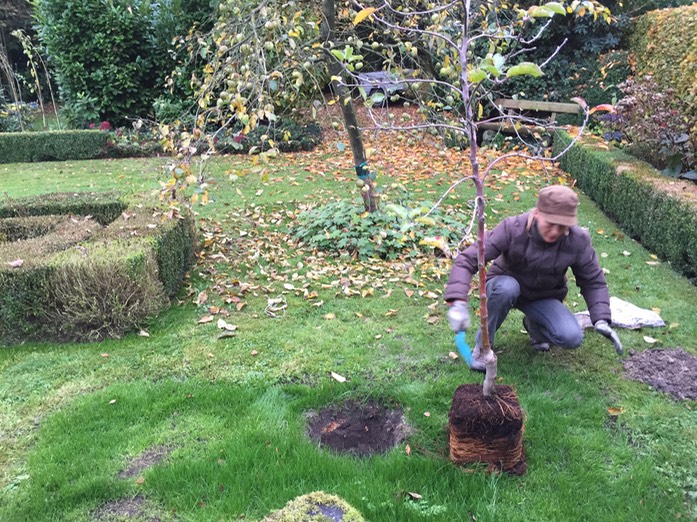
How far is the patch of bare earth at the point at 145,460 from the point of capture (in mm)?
2580

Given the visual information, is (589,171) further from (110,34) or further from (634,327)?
(110,34)

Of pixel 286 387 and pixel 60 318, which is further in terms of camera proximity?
pixel 60 318

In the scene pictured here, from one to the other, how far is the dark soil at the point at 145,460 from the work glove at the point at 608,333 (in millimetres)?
2414

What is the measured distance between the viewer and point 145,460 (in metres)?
2.66

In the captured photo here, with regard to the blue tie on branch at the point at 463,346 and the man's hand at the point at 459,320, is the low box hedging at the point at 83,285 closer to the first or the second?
the blue tie on branch at the point at 463,346

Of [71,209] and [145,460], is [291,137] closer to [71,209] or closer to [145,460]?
[71,209]

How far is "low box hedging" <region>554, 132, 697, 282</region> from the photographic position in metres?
4.80

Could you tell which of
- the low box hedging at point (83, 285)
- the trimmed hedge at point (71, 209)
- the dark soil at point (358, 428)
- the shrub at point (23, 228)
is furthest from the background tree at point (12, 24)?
the dark soil at point (358, 428)

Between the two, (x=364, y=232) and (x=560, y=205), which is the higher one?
(x=560, y=205)

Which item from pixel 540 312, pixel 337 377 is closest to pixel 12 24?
pixel 337 377

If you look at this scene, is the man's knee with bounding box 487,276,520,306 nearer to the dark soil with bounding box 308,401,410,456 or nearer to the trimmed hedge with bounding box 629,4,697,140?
the dark soil with bounding box 308,401,410,456

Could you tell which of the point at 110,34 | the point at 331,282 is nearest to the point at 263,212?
the point at 331,282

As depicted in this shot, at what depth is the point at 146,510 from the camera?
2348 millimetres

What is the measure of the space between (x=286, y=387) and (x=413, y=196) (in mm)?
4531
